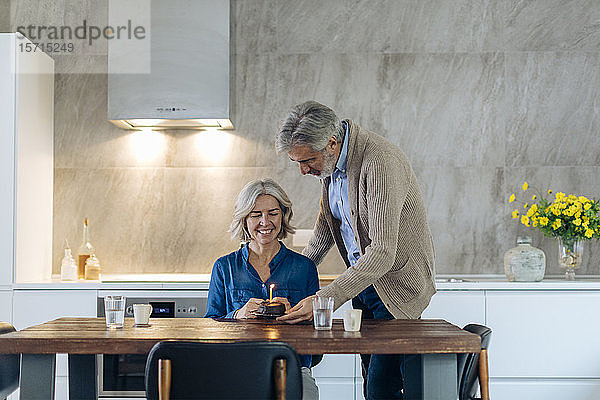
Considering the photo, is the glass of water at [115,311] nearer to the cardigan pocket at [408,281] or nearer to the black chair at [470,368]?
the cardigan pocket at [408,281]

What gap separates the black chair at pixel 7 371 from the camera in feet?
8.42

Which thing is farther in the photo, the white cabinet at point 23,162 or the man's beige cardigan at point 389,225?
the white cabinet at point 23,162

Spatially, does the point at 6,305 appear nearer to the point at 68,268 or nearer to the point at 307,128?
the point at 68,268

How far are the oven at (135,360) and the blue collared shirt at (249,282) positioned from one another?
3.03 feet

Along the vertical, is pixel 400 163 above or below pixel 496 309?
above

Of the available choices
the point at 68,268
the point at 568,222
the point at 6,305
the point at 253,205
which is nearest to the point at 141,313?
the point at 253,205

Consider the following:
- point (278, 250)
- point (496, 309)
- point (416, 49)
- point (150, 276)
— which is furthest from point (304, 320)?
point (416, 49)

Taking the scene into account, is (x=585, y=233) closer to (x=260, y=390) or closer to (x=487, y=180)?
(x=487, y=180)

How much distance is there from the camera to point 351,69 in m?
4.24

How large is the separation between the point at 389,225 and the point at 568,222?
71.3 inches

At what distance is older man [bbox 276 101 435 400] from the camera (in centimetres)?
244

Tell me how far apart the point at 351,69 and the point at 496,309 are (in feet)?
5.11

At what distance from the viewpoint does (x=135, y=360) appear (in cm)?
362

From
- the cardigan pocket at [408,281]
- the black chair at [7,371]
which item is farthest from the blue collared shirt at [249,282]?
the black chair at [7,371]
